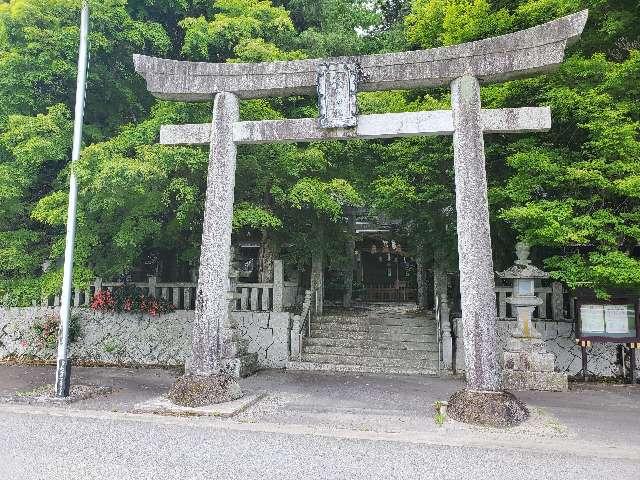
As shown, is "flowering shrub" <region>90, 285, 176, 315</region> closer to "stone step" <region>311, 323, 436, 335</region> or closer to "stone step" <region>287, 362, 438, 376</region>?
"stone step" <region>287, 362, 438, 376</region>

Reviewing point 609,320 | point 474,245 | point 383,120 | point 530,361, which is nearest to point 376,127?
point 383,120

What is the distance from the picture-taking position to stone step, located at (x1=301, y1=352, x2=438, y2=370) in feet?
36.4

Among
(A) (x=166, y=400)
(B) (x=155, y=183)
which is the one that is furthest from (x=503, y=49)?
(A) (x=166, y=400)

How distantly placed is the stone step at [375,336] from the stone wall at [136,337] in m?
1.17

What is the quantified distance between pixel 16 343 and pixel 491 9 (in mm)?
14466

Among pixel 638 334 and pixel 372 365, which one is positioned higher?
pixel 638 334

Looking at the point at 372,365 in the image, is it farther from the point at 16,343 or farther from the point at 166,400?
the point at 16,343

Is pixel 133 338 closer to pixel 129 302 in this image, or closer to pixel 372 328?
pixel 129 302

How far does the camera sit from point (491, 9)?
34.4 ft

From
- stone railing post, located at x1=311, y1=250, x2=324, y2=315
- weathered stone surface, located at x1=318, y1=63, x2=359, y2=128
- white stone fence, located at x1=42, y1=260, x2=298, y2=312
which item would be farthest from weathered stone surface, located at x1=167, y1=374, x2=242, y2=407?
stone railing post, located at x1=311, y1=250, x2=324, y2=315

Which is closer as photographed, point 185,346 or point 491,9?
point 491,9

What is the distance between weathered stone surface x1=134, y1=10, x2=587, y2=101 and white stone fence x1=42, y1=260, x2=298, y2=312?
5395 mm

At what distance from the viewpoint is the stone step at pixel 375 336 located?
12.2m

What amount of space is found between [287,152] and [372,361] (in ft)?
16.8
